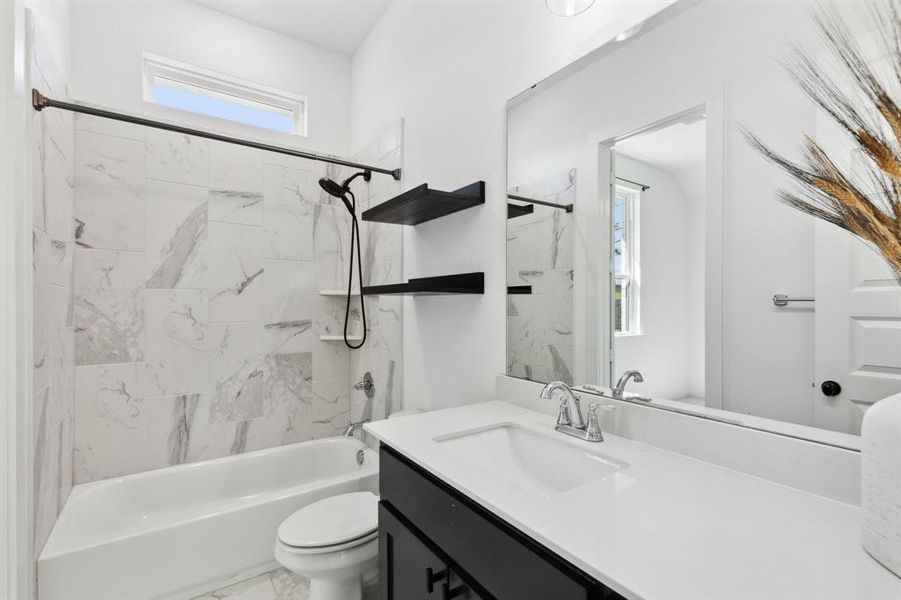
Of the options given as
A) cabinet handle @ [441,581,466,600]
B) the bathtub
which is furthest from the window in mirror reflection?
the bathtub

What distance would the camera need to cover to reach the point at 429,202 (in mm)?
1621

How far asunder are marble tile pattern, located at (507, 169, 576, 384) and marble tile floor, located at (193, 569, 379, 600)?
1178 mm

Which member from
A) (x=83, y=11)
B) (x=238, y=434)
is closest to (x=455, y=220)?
(x=238, y=434)

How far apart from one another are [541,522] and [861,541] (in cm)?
45

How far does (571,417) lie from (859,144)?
820 mm

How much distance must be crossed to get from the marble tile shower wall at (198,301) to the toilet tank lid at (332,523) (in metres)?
1.04

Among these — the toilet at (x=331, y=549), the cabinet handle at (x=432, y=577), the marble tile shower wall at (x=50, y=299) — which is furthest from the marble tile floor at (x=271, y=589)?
the cabinet handle at (x=432, y=577)

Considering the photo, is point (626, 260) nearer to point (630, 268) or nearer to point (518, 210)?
point (630, 268)

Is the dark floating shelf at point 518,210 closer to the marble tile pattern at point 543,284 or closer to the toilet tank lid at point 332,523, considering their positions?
the marble tile pattern at point 543,284

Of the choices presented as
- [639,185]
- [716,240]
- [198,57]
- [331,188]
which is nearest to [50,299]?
[331,188]

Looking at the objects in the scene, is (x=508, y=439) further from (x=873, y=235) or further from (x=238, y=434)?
(x=238, y=434)

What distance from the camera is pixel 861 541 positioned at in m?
0.58

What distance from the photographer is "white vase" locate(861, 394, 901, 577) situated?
51cm

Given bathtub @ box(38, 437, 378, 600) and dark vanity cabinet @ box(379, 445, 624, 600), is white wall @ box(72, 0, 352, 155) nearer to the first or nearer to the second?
bathtub @ box(38, 437, 378, 600)
